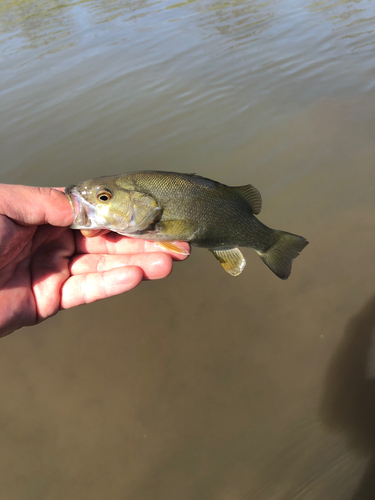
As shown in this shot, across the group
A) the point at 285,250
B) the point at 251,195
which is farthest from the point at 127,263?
the point at 285,250

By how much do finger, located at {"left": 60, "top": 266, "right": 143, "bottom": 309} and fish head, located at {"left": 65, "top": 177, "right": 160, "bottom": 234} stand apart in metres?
0.42

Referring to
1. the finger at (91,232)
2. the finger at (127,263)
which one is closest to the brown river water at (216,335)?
the finger at (127,263)

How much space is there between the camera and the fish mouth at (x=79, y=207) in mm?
2498

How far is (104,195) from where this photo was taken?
2502mm

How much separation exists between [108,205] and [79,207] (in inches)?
8.8

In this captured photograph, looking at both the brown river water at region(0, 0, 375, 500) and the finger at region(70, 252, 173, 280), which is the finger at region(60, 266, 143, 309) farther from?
the brown river water at region(0, 0, 375, 500)

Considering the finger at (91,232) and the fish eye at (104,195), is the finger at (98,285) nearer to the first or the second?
the finger at (91,232)

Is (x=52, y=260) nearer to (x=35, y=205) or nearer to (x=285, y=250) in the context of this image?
(x=35, y=205)

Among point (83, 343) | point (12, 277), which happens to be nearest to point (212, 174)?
point (83, 343)

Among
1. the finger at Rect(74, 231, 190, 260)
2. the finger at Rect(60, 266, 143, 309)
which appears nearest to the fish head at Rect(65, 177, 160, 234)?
the finger at Rect(60, 266, 143, 309)

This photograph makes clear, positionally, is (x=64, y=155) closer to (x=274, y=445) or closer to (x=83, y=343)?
(x=83, y=343)

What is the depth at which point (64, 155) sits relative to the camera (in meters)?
6.52

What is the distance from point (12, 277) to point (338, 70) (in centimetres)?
877

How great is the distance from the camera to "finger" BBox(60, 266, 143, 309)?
2.74 meters
